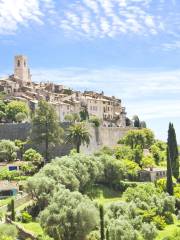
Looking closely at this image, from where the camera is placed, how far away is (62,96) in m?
122

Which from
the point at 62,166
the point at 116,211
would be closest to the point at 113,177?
the point at 62,166

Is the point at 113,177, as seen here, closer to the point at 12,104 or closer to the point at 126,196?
the point at 126,196

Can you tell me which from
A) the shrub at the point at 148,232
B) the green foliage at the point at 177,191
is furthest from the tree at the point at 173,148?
the shrub at the point at 148,232

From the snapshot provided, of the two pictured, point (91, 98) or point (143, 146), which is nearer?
point (143, 146)

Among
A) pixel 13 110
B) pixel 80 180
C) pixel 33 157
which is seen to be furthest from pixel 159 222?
pixel 13 110

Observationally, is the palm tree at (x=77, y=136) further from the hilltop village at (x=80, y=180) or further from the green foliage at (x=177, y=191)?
the green foliage at (x=177, y=191)

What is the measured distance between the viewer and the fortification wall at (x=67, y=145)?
7644 cm

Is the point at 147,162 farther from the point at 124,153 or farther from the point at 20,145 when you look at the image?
the point at 20,145

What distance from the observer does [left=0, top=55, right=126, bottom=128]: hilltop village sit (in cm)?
11038

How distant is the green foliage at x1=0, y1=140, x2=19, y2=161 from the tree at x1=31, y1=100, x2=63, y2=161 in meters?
3.16

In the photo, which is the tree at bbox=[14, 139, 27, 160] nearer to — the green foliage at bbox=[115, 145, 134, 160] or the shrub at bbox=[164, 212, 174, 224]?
the green foliage at bbox=[115, 145, 134, 160]

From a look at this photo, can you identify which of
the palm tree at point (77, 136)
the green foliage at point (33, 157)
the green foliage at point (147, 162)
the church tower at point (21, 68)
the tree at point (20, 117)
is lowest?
the green foliage at point (147, 162)

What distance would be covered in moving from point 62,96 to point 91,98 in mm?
6862

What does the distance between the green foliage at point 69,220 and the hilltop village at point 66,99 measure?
63630 mm
